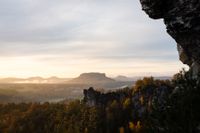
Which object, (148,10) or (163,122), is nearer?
(163,122)

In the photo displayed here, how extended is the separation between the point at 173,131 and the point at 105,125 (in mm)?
165585

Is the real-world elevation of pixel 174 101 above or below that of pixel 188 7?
below

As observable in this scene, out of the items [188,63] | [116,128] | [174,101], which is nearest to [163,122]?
[174,101]

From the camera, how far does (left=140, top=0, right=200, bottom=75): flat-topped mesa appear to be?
35.6m

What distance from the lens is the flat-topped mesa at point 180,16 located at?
117ft

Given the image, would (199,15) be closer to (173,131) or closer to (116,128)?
(173,131)

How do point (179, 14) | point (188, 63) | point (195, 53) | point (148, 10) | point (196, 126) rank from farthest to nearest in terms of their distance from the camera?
1. point (188, 63)
2. point (195, 53)
3. point (148, 10)
4. point (179, 14)
5. point (196, 126)

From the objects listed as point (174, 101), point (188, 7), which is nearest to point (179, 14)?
point (188, 7)

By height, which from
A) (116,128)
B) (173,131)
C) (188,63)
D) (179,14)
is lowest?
(116,128)

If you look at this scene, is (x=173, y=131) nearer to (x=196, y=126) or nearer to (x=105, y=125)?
(x=196, y=126)

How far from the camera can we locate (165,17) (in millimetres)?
38219

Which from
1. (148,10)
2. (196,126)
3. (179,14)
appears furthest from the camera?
(148,10)

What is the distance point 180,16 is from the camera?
1435 inches

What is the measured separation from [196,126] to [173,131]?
5.79 ft
